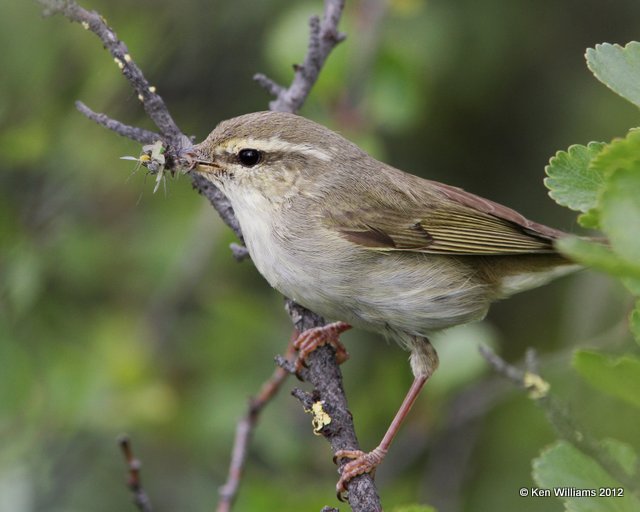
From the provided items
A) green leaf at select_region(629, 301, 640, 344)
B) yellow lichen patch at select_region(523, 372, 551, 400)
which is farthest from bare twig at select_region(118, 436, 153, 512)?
green leaf at select_region(629, 301, 640, 344)

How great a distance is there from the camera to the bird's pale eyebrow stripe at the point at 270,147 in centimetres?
391

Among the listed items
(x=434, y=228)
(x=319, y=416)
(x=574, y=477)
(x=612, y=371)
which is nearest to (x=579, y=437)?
(x=574, y=477)

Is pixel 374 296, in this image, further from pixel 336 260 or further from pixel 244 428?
pixel 244 428

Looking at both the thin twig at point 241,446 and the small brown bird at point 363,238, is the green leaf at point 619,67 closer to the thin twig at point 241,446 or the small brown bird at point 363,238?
the small brown bird at point 363,238

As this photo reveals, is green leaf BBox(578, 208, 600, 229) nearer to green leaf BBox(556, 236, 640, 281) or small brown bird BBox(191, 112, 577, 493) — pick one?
green leaf BBox(556, 236, 640, 281)

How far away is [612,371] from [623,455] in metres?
0.61

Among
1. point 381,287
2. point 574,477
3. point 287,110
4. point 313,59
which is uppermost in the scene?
point 313,59

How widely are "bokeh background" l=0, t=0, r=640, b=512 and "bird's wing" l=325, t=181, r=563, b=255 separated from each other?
77 cm

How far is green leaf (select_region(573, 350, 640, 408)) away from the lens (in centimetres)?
190

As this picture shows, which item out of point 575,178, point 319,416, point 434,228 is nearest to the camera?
point 575,178

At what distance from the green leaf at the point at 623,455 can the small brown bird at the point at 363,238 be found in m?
1.39

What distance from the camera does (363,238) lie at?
3.91 metres

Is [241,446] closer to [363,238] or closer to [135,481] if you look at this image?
[135,481]

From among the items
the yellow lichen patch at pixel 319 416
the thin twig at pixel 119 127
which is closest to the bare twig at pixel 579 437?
the yellow lichen patch at pixel 319 416
